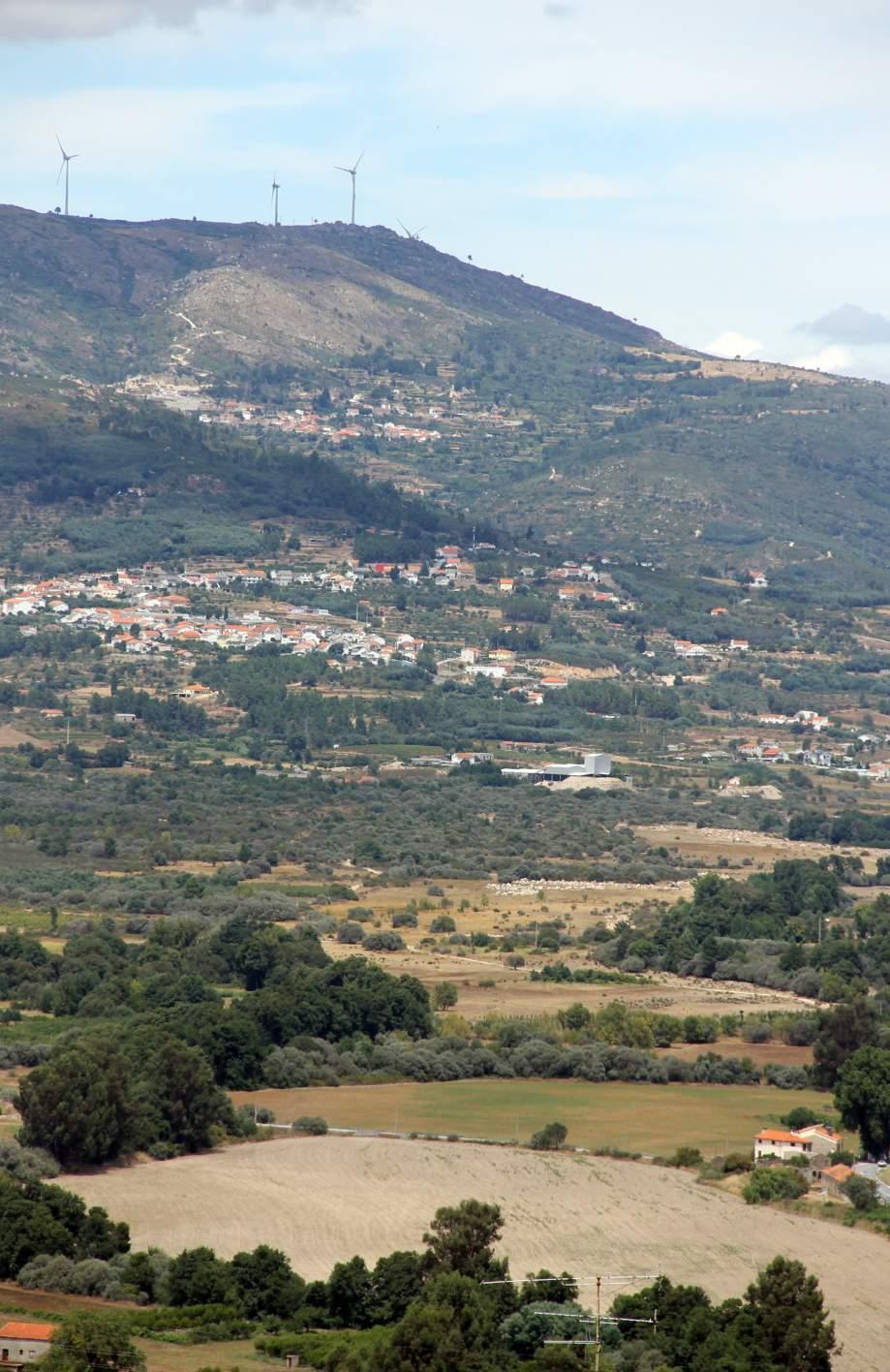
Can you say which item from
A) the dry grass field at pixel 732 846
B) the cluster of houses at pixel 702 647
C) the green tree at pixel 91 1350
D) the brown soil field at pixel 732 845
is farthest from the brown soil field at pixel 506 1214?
the cluster of houses at pixel 702 647

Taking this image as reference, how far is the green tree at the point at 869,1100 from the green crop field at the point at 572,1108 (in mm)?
1719

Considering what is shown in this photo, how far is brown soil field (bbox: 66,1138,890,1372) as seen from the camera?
37.4 metres

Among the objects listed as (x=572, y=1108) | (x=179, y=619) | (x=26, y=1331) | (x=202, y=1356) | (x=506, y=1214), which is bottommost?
(x=572, y=1108)

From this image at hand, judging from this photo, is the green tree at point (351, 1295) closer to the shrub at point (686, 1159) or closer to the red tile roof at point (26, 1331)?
the red tile roof at point (26, 1331)

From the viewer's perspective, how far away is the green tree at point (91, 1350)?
29641 mm

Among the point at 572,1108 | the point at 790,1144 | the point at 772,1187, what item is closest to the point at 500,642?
the point at 572,1108

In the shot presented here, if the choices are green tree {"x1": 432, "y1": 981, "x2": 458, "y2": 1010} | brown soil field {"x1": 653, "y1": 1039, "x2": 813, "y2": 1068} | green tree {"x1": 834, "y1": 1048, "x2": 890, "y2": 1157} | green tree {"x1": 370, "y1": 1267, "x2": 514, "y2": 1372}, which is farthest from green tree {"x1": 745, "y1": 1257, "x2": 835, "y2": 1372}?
green tree {"x1": 432, "y1": 981, "x2": 458, "y2": 1010}

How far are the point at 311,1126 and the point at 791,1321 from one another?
607 inches

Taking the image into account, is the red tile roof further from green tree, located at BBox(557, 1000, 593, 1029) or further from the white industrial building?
the white industrial building

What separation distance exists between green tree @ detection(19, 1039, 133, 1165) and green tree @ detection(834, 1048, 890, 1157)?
1336 cm

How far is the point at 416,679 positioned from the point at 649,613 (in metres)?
28.9

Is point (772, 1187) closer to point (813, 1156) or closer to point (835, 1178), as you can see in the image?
point (835, 1178)

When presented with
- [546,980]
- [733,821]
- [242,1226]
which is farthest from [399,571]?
[242,1226]

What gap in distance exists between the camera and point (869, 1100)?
152 ft
